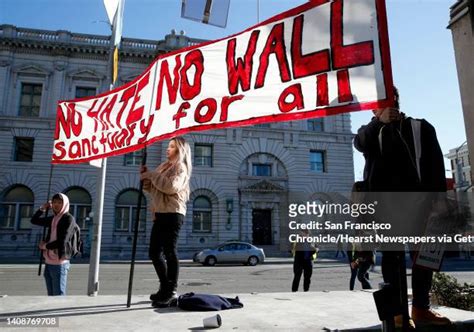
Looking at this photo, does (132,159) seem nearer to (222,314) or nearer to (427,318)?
(222,314)

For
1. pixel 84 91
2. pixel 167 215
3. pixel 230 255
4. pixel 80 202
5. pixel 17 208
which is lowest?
pixel 230 255

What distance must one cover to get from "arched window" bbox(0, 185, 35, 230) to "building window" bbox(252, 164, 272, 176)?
17.6m

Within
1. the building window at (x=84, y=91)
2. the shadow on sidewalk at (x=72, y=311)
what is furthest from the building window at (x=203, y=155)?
the shadow on sidewalk at (x=72, y=311)

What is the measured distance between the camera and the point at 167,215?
4.24m

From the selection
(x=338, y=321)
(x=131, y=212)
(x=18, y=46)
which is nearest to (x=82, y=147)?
(x=338, y=321)

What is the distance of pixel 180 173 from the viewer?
4.28m

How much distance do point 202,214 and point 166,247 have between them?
24.8 meters

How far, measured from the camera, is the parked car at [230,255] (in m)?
20.3

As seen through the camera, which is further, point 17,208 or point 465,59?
point 17,208

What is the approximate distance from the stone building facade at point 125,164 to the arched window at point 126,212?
8cm

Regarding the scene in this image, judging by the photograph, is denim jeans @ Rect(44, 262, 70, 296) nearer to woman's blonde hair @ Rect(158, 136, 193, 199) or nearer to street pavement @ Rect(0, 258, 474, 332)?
street pavement @ Rect(0, 258, 474, 332)

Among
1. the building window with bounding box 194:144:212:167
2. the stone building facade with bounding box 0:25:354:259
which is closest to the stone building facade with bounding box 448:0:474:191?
the stone building facade with bounding box 0:25:354:259

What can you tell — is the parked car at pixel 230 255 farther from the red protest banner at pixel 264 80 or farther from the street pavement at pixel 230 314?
the red protest banner at pixel 264 80

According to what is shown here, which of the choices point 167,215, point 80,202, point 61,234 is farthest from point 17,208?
point 167,215
